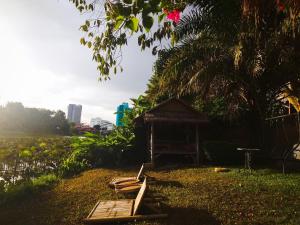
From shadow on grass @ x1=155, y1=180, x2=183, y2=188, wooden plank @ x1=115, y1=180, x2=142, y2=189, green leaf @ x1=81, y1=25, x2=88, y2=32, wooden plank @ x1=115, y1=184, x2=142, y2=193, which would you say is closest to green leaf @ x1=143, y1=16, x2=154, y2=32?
green leaf @ x1=81, y1=25, x2=88, y2=32

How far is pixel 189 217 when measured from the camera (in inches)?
216

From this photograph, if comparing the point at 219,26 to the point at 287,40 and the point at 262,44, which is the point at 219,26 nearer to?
the point at 262,44

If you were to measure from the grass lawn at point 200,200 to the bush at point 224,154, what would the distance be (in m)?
2.16

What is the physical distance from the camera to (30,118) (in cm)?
3127

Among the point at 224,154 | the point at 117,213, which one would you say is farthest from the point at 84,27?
the point at 224,154

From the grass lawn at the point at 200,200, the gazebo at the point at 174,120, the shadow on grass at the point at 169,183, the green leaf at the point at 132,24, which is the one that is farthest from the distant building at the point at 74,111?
the green leaf at the point at 132,24

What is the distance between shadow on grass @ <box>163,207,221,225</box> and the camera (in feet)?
17.1

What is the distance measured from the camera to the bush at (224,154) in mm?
12141

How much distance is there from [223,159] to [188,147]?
76.4 inches

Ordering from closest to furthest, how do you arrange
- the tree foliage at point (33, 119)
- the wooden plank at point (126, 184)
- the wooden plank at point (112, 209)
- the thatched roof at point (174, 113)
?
1. the wooden plank at point (112, 209)
2. the wooden plank at point (126, 184)
3. the thatched roof at point (174, 113)
4. the tree foliage at point (33, 119)

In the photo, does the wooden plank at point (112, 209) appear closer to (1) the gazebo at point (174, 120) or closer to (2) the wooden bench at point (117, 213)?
(2) the wooden bench at point (117, 213)

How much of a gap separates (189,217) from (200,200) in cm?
115

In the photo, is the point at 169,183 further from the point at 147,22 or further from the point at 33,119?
the point at 33,119

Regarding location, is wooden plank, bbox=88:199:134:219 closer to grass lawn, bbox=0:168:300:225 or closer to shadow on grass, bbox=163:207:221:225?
Result: grass lawn, bbox=0:168:300:225
